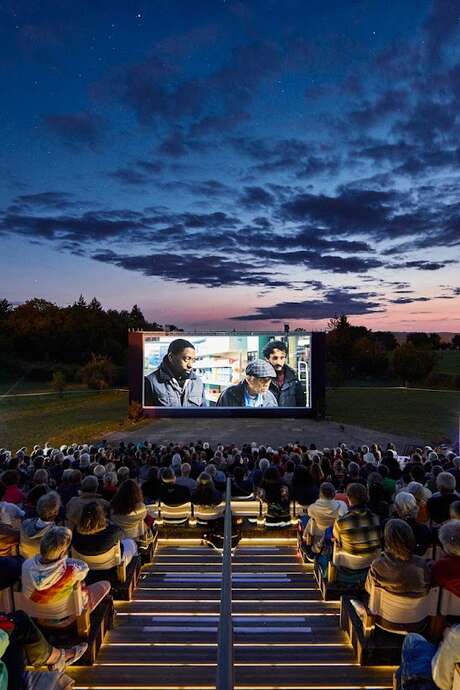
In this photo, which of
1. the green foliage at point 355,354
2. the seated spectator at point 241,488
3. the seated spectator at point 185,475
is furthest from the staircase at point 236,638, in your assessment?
the green foliage at point 355,354

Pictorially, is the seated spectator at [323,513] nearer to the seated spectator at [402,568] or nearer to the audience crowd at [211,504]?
the audience crowd at [211,504]

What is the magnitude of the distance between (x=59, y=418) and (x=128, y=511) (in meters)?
24.6

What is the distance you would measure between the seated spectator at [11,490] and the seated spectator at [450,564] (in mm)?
5116

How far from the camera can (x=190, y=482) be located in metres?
7.28

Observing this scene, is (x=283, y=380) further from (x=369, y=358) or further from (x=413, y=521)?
(x=369, y=358)

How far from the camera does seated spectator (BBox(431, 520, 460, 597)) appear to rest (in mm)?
3098

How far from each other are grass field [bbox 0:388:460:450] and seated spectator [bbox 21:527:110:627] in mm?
17209

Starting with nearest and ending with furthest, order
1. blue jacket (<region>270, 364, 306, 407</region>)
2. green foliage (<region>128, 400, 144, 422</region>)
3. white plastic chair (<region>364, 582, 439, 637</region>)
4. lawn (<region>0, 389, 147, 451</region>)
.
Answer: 1. white plastic chair (<region>364, 582, 439, 637</region>)
2. lawn (<region>0, 389, 147, 451</region>)
3. blue jacket (<region>270, 364, 306, 407</region>)
4. green foliage (<region>128, 400, 144, 422</region>)

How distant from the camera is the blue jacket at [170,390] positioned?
25.0 m

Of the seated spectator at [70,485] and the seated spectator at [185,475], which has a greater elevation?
the seated spectator at [70,485]

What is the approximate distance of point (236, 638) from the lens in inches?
142

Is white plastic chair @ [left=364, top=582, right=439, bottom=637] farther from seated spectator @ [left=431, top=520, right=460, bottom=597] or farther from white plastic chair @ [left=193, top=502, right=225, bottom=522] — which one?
white plastic chair @ [left=193, top=502, right=225, bottom=522]

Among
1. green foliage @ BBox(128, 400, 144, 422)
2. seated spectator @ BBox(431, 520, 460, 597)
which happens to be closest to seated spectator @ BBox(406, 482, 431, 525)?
seated spectator @ BBox(431, 520, 460, 597)

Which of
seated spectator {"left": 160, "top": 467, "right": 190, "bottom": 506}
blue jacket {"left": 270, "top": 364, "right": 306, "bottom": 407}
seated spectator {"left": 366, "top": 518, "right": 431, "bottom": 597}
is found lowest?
blue jacket {"left": 270, "top": 364, "right": 306, "bottom": 407}
